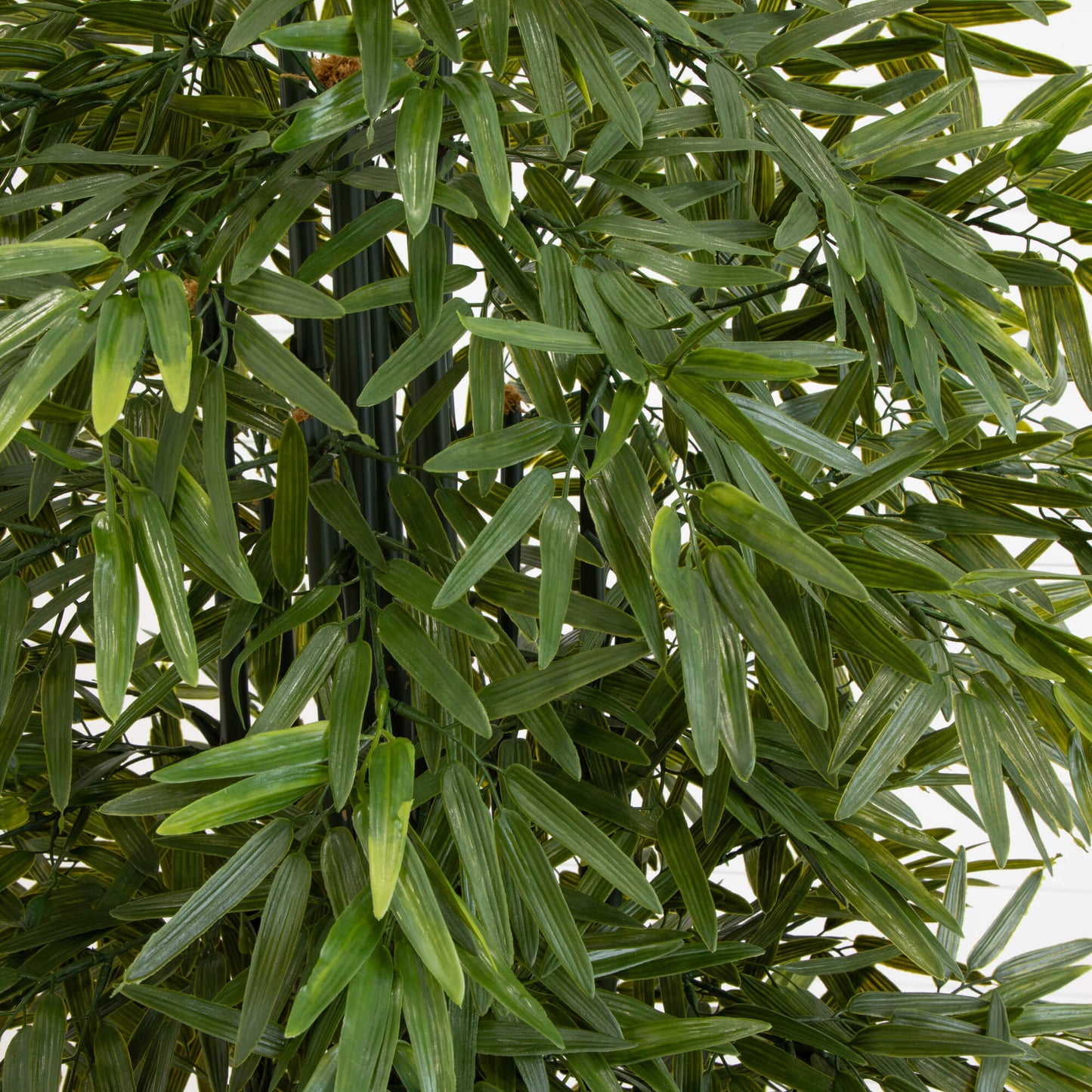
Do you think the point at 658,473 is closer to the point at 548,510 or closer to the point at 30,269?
the point at 548,510

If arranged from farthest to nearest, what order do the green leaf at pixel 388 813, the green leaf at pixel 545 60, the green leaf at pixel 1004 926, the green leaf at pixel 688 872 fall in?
1. the green leaf at pixel 1004 926
2. the green leaf at pixel 688 872
3. the green leaf at pixel 545 60
4. the green leaf at pixel 388 813

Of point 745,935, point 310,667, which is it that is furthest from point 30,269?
point 745,935

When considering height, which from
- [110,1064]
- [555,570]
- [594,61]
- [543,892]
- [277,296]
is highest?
[594,61]

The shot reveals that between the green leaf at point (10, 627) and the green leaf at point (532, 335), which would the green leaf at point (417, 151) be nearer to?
the green leaf at point (532, 335)

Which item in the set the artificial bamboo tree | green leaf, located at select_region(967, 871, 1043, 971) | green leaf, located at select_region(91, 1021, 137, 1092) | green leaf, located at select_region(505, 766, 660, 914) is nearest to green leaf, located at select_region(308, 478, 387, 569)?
the artificial bamboo tree

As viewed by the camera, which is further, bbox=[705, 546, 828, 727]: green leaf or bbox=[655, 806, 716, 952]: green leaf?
bbox=[655, 806, 716, 952]: green leaf

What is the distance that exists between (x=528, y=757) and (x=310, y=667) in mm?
160

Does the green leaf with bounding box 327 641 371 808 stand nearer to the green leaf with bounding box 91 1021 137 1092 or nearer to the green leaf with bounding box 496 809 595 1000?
the green leaf with bounding box 496 809 595 1000

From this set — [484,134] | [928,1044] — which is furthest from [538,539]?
[928,1044]

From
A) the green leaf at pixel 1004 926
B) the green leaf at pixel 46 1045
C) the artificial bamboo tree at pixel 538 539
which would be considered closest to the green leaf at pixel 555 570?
the artificial bamboo tree at pixel 538 539

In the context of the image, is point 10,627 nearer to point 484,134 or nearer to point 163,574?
point 163,574

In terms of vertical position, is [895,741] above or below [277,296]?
below

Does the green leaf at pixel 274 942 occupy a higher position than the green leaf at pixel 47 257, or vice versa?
the green leaf at pixel 47 257

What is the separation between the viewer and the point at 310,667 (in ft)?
1.45
